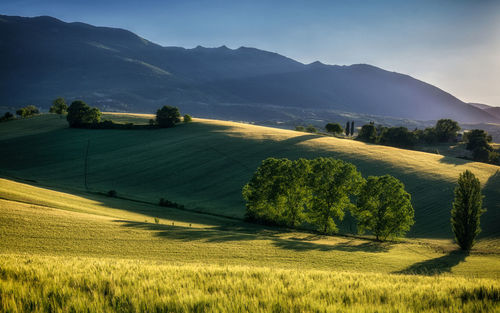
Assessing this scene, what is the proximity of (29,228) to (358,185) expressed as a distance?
3500 centimetres

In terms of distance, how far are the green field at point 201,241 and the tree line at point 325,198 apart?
116 inches

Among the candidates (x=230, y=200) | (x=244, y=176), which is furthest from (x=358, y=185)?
(x=244, y=176)

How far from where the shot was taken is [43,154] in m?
76.2

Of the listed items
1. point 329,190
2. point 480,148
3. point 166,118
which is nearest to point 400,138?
point 480,148

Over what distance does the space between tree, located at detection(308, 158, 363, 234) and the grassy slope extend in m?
6.02

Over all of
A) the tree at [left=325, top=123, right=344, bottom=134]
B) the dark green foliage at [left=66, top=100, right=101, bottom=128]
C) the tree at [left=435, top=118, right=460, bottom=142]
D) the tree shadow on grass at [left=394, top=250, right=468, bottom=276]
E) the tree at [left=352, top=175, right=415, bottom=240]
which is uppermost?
the tree at [left=435, top=118, right=460, bottom=142]

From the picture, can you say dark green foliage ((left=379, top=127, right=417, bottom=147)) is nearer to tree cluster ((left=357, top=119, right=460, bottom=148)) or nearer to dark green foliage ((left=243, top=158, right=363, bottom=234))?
tree cluster ((left=357, top=119, right=460, bottom=148))

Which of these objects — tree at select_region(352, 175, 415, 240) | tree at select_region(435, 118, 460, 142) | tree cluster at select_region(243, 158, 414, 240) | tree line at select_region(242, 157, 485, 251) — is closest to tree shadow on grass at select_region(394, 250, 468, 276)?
tree at select_region(352, 175, 415, 240)

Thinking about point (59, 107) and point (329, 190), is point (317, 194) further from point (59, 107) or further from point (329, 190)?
point (59, 107)

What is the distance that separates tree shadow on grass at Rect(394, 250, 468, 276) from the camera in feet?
73.5

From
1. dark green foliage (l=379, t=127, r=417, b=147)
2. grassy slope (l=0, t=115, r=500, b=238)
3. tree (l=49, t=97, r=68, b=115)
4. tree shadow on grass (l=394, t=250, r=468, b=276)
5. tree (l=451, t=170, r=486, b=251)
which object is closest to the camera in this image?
tree shadow on grass (l=394, t=250, r=468, b=276)

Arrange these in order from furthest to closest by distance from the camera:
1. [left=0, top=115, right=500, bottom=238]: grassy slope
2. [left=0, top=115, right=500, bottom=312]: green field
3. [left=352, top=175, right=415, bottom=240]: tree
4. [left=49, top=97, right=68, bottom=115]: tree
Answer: [left=49, top=97, right=68, bottom=115]: tree < [left=0, top=115, right=500, bottom=238]: grassy slope < [left=352, top=175, right=415, bottom=240]: tree < [left=0, top=115, right=500, bottom=312]: green field

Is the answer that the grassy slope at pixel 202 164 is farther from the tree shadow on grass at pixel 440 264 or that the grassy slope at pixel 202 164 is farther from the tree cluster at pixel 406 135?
the tree cluster at pixel 406 135

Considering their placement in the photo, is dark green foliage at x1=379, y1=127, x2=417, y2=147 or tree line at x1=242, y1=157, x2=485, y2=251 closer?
tree line at x1=242, y1=157, x2=485, y2=251
